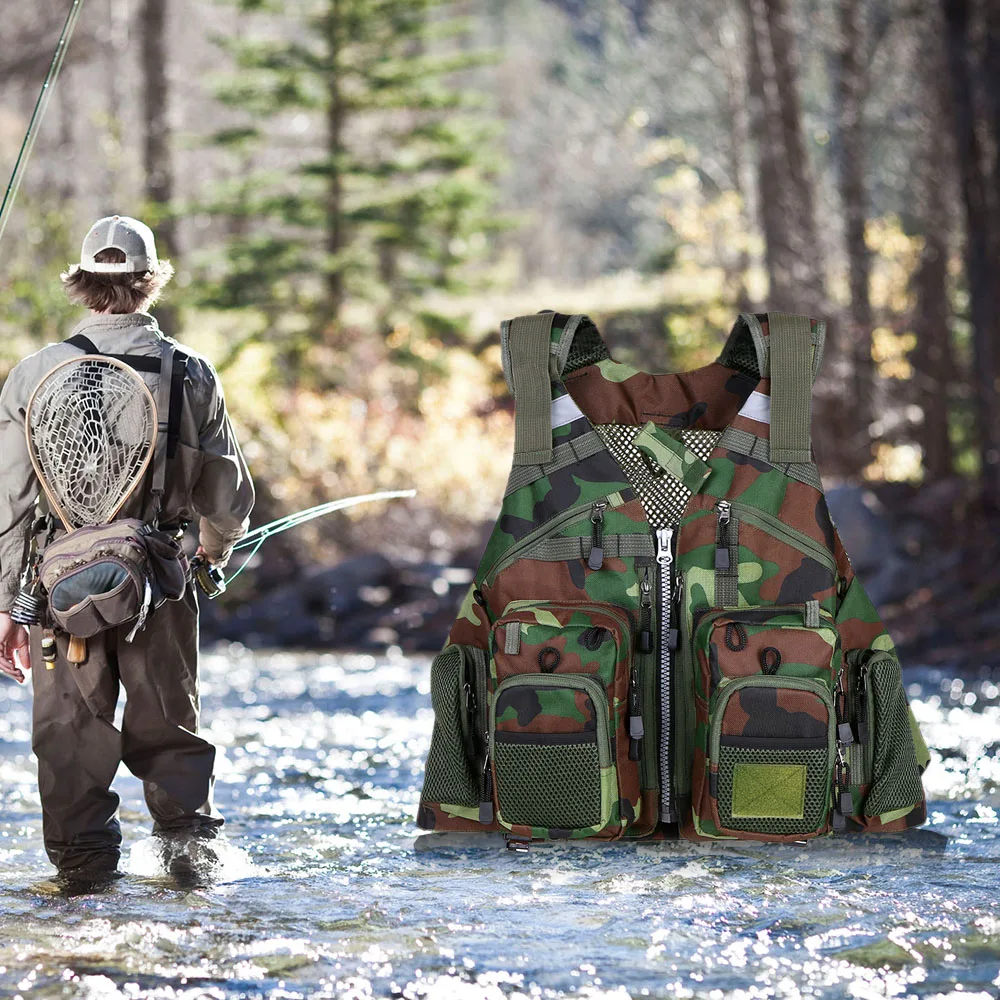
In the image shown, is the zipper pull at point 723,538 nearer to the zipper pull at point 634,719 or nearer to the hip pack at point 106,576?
the zipper pull at point 634,719

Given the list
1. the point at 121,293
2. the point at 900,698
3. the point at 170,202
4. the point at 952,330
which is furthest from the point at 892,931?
the point at 170,202

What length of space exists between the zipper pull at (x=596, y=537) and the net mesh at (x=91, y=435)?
1141mm

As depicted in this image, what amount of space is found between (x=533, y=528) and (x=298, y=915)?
1175 mm

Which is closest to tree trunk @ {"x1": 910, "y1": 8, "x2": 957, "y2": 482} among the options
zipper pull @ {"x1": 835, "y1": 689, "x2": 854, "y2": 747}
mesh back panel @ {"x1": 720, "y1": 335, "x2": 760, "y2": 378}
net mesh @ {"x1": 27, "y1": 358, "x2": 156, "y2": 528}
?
mesh back panel @ {"x1": 720, "y1": 335, "x2": 760, "y2": 378}

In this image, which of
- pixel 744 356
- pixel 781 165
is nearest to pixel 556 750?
pixel 744 356

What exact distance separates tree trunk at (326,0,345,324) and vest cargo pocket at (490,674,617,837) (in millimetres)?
17350

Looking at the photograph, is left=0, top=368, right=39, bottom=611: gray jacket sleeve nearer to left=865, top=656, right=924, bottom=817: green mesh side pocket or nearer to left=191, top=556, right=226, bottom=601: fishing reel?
left=191, top=556, right=226, bottom=601: fishing reel

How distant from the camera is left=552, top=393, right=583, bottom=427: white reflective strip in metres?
4.32

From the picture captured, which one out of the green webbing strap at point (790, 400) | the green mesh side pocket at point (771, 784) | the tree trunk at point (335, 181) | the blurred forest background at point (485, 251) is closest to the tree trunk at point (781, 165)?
the blurred forest background at point (485, 251)

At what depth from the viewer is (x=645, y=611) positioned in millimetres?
4242

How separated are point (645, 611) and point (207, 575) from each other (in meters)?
1.16

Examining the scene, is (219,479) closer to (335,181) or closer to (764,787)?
(764,787)

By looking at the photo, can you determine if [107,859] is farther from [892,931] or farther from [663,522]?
[892,931]

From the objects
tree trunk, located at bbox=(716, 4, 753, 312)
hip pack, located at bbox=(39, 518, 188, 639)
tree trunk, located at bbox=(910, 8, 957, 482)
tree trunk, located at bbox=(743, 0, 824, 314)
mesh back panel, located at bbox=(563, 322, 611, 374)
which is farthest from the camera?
tree trunk, located at bbox=(716, 4, 753, 312)
